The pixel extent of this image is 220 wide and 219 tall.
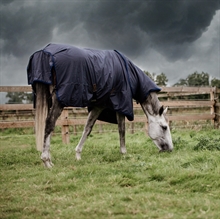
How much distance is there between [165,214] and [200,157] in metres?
2.47

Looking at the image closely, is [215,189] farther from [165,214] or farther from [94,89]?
[94,89]

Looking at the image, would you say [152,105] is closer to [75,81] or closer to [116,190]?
[75,81]

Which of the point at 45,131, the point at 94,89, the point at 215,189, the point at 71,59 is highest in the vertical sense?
the point at 71,59

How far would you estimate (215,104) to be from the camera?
39.8 feet

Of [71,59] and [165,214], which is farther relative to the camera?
[71,59]

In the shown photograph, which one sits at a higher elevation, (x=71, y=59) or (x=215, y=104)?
(x=71, y=59)

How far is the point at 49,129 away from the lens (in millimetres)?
5039

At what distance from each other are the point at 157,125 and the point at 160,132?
0.51 ft

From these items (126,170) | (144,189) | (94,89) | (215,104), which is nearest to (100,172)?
(126,170)

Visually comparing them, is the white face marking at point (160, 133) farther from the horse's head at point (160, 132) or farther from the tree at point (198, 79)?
the tree at point (198, 79)

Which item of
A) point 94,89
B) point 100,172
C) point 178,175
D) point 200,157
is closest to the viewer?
point 178,175

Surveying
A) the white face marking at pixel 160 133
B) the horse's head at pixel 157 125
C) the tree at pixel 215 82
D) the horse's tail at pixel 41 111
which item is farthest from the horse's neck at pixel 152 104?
the tree at pixel 215 82

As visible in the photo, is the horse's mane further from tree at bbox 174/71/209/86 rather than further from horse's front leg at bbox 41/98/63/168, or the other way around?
tree at bbox 174/71/209/86

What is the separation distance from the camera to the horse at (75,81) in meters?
4.99
